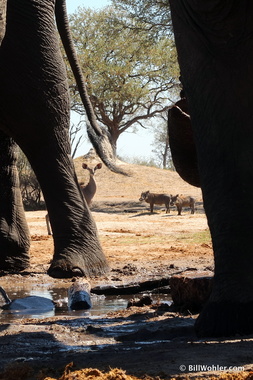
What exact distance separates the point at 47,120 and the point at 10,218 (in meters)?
1.20

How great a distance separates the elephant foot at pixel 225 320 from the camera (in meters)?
3.38

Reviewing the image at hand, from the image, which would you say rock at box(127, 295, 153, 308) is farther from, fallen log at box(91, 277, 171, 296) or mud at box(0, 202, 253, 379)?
fallen log at box(91, 277, 171, 296)

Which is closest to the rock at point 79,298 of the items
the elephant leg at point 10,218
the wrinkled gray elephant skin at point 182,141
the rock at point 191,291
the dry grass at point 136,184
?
the rock at point 191,291

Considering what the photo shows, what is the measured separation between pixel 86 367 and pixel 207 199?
118 cm

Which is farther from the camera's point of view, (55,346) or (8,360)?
(55,346)

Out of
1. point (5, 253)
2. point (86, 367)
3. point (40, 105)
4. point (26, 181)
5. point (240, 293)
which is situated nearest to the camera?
point (86, 367)

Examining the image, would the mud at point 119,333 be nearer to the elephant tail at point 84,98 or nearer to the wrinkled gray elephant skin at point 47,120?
the wrinkled gray elephant skin at point 47,120

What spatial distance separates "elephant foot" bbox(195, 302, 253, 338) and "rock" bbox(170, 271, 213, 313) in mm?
1298

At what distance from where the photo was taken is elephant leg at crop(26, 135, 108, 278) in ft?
23.7

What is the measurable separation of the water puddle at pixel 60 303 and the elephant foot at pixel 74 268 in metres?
0.26

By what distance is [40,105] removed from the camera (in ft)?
23.3

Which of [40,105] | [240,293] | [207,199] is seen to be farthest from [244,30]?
[40,105]

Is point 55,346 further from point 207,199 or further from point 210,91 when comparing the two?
point 210,91

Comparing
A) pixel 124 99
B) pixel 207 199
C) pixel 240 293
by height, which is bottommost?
pixel 240 293
